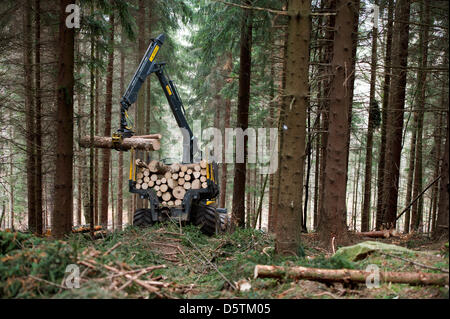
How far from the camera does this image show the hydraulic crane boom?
9563mm

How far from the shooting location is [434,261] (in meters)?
4.57

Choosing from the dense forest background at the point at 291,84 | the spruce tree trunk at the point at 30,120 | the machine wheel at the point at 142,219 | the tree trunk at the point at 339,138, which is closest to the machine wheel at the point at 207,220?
the dense forest background at the point at 291,84

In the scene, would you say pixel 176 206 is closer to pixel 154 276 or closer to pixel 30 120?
pixel 154 276

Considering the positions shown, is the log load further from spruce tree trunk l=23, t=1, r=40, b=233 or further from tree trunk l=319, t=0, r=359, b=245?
tree trunk l=319, t=0, r=359, b=245

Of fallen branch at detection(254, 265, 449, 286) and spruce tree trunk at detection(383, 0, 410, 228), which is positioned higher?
spruce tree trunk at detection(383, 0, 410, 228)

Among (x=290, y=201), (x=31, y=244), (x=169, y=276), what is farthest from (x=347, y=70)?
(x=31, y=244)

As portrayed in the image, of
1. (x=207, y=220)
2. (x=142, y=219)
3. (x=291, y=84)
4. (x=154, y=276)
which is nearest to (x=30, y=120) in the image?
(x=142, y=219)

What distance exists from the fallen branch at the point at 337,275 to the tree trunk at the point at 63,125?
14.5 ft

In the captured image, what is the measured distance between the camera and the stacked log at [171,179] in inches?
374

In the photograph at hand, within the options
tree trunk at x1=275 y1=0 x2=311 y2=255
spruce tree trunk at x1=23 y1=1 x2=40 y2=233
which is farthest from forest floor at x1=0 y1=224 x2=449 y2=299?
spruce tree trunk at x1=23 y1=1 x2=40 y2=233

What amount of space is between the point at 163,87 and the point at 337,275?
8.77 metres

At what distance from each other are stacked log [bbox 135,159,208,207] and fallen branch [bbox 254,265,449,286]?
5.34 metres

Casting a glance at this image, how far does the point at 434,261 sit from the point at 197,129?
19543 mm

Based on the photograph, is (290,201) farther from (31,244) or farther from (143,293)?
(31,244)
